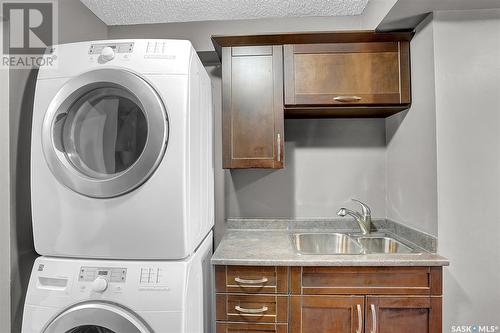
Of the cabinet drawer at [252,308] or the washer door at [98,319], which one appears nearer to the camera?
the washer door at [98,319]

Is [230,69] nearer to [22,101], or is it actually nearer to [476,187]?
[22,101]

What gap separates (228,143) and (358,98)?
2.89 feet

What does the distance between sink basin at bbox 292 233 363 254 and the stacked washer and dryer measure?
1002mm

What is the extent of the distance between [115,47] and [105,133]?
Result: 1.36 ft

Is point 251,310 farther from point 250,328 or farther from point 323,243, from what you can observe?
point 323,243

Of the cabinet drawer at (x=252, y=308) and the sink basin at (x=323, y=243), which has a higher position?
the sink basin at (x=323, y=243)

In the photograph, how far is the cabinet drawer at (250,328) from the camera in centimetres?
158

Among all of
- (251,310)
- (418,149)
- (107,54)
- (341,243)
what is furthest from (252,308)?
(107,54)

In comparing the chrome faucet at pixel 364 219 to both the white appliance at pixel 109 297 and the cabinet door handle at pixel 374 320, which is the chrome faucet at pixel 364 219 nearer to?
the cabinet door handle at pixel 374 320

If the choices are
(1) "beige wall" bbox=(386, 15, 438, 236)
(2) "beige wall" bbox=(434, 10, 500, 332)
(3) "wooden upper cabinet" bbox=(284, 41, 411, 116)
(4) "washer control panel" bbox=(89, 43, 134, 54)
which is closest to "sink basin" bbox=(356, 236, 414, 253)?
(1) "beige wall" bbox=(386, 15, 438, 236)

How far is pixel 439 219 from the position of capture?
5.31 ft

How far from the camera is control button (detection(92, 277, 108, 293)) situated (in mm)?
1305

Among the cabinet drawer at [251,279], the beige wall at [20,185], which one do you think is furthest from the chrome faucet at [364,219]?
the beige wall at [20,185]

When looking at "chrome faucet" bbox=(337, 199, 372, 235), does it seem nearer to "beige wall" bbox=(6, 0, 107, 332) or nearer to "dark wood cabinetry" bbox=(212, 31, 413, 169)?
"dark wood cabinetry" bbox=(212, 31, 413, 169)
